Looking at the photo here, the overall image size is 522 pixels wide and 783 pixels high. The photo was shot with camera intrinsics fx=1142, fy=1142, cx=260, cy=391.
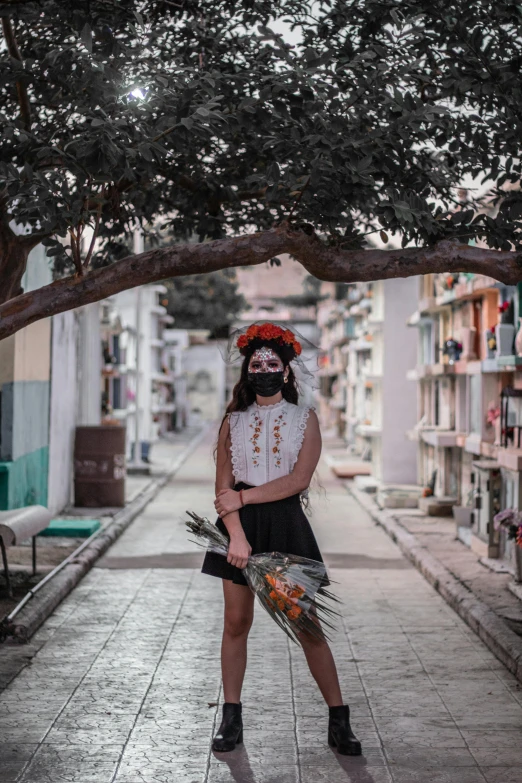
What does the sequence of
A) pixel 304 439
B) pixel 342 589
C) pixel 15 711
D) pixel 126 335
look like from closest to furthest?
pixel 304 439
pixel 15 711
pixel 342 589
pixel 126 335

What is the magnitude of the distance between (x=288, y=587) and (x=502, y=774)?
4.22ft

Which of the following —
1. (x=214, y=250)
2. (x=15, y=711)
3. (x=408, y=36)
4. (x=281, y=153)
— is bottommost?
(x=15, y=711)

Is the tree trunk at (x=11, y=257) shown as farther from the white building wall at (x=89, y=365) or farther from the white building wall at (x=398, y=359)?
the white building wall at (x=398, y=359)

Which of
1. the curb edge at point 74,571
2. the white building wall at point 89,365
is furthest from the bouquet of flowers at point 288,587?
the white building wall at point 89,365

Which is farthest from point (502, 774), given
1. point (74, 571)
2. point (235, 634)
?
point (74, 571)

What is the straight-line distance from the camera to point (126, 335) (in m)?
30.2

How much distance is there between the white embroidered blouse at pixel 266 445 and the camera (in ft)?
18.4

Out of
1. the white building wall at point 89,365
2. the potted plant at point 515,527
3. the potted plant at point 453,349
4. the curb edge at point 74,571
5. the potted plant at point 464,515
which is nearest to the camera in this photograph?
the curb edge at point 74,571

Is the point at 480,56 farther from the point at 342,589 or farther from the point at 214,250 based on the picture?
the point at 342,589

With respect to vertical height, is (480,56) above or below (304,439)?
Result: above

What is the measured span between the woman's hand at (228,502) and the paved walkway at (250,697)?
1176 millimetres

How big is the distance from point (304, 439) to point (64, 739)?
1.94m

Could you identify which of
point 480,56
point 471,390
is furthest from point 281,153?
point 471,390

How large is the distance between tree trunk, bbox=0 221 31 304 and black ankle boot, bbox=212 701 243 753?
3443 mm
